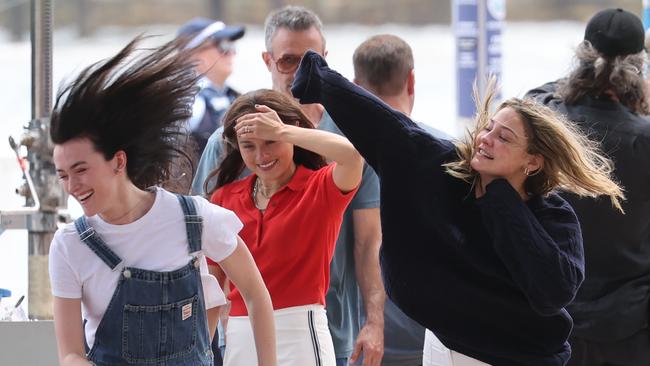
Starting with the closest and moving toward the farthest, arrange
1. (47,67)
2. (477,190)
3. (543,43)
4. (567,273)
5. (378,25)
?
(567,273)
(477,190)
(47,67)
(543,43)
(378,25)

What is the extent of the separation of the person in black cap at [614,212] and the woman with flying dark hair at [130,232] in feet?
5.10

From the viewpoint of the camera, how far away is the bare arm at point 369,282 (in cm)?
395

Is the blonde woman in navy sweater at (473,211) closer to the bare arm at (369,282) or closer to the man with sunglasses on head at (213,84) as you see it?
the bare arm at (369,282)

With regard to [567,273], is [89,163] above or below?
above

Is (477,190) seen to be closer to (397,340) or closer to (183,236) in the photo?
(183,236)

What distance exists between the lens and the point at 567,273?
310cm

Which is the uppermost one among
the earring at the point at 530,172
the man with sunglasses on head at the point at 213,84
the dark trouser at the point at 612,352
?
the earring at the point at 530,172

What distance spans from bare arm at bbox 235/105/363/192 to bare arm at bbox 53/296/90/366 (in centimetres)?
80

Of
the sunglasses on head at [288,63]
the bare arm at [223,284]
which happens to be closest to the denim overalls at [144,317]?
the bare arm at [223,284]

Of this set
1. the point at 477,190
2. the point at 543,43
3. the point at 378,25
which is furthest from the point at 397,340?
the point at 378,25

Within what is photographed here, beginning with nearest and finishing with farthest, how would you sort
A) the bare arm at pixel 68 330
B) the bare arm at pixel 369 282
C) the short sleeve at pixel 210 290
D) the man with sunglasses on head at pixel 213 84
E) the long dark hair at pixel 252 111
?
→ the bare arm at pixel 68 330, the short sleeve at pixel 210 290, the long dark hair at pixel 252 111, the bare arm at pixel 369 282, the man with sunglasses on head at pixel 213 84

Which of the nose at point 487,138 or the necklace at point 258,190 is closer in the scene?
the nose at point 487,138

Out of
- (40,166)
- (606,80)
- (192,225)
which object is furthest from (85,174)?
(606,80)

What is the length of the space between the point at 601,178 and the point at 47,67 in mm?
2421
